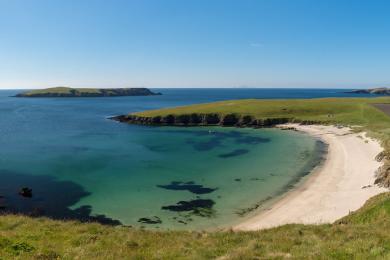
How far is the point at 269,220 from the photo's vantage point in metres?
35.4

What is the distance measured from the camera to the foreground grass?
655 inches

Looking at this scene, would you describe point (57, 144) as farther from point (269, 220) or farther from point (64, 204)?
point (269, 220)

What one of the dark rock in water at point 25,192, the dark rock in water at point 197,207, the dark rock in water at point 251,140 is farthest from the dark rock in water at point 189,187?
the dark rock in water at point 251,140

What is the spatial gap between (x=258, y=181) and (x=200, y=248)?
3272cm

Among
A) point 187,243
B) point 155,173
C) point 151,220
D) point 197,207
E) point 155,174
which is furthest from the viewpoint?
point 155,173

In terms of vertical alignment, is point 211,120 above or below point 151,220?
above

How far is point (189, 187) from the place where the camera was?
47562mm

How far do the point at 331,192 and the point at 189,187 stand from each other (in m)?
17.5

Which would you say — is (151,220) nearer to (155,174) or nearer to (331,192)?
(155,174)

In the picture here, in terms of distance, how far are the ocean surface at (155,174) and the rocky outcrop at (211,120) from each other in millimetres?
10766

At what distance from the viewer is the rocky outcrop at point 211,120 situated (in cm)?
10825

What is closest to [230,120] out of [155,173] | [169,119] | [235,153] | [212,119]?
[212,119]

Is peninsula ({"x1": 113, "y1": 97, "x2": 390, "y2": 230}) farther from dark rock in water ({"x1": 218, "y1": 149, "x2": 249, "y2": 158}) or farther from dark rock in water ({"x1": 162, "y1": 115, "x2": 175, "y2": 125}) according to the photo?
dark rock in water ({"x1": 218, "y1": 149, "x2": 249, "y2": 158})

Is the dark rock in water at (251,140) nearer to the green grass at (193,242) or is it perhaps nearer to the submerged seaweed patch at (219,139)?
the submerged seaweed patch at (219,139)
